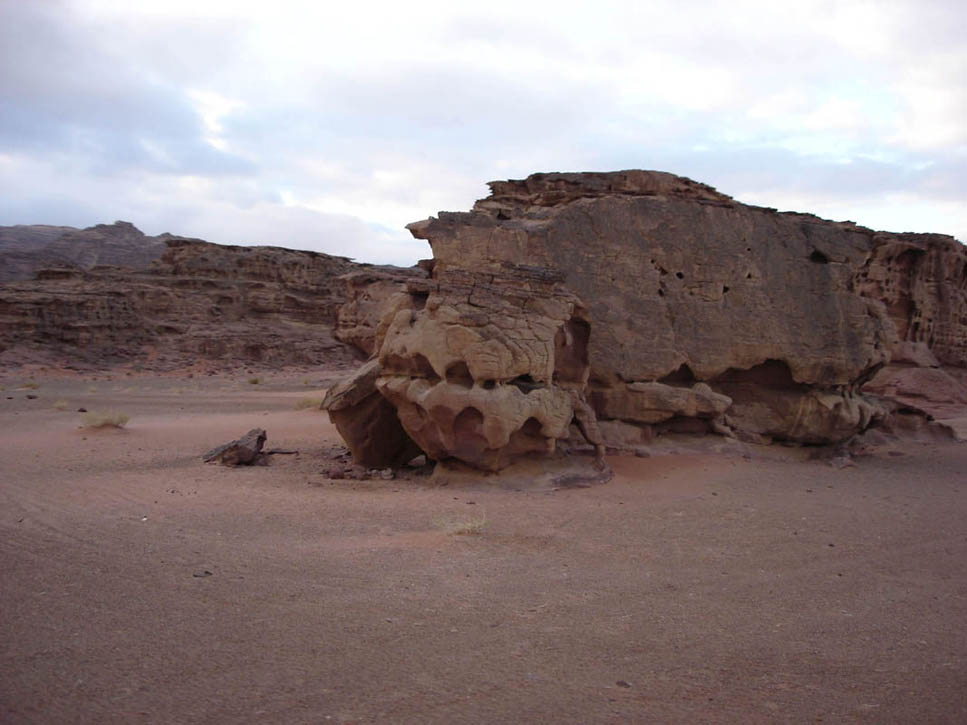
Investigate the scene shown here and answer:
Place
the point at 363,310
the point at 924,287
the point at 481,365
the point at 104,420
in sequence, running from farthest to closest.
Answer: the point at 363,310
the point at 924,287
the point at 104,420
the point at 481,365

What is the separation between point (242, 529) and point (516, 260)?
5110 mm

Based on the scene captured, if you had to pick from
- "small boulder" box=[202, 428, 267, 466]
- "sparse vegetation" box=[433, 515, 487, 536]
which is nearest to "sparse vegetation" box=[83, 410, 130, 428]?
"small boulder" box=[202, 428, 267, 466]

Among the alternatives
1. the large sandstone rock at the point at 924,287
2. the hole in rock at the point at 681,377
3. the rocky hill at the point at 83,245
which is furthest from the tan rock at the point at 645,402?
the rocky hill at the point at 83,245

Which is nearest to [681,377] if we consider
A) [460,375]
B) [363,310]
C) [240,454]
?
[460,375]

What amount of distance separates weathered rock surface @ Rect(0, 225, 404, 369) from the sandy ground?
22.0m

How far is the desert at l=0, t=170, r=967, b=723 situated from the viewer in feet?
11.2

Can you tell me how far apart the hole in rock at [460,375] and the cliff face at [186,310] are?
906 inches

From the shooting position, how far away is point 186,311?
3456 centimetres

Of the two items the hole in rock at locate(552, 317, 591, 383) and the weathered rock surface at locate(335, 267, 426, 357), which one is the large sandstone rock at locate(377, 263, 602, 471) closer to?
the hole in rock at locate(552, 317, 591, 383)

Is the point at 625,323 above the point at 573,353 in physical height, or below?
above

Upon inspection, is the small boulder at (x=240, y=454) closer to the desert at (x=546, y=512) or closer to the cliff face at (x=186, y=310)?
the desert at (x=546, y=512)

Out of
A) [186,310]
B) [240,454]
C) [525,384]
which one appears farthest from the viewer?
[186,310]

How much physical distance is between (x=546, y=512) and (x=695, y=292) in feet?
17.0

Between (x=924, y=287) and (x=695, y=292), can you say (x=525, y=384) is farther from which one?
(x=924, y=287)
